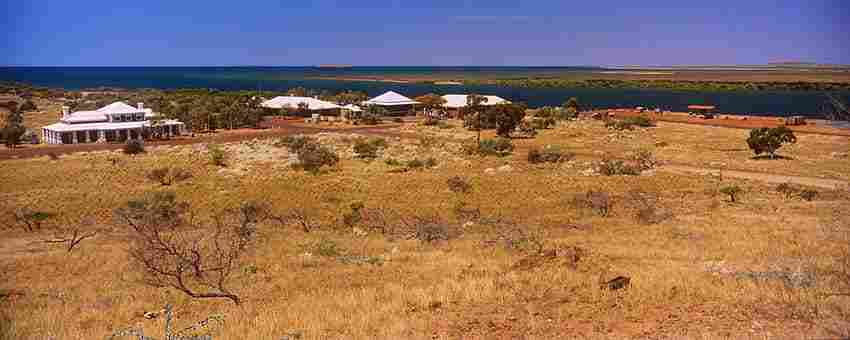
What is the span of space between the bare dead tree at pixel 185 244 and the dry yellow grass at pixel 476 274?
0.35 metres

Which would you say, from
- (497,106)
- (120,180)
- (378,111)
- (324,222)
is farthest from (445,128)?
(324,222)

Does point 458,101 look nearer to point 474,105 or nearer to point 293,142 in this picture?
point 474,105

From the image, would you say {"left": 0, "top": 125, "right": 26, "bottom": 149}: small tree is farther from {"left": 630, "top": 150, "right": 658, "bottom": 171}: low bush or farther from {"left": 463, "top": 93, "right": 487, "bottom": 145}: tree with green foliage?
{"left": 630, "top": 150, "right": 658, "bottom": 171}: low bush

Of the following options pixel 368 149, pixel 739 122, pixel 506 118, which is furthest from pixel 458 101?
pixel 368 149

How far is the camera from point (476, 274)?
10.8 m

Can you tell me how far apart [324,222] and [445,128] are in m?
33.3

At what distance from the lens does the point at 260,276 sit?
11422 mm

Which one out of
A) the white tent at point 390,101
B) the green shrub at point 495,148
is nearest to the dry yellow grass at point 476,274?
the green shrub at point 495,148

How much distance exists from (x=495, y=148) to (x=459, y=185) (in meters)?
12.3

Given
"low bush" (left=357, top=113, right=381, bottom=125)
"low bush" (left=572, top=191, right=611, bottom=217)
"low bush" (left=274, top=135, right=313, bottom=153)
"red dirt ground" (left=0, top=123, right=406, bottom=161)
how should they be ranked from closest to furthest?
1. "low bush" (left=572, top=191, right=611, bottom=217)
2. "red dirt ground" (left=0, top=123, right=406, bottom=161)
3. "low bush" (left=274, top=135, right=313, bottom=153)
4. "low bush" (left=357, top=113, right=381, bottom=125)

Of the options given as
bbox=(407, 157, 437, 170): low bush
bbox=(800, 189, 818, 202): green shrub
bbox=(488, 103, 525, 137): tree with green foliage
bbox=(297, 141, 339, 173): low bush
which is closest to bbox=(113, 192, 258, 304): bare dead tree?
bbox=(297, 141, 339, 173): low bush

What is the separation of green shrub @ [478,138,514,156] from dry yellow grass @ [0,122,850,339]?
11.1m

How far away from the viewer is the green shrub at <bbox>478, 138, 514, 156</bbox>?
120ft

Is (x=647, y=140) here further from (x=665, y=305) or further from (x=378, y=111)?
(x=665, y=305)
